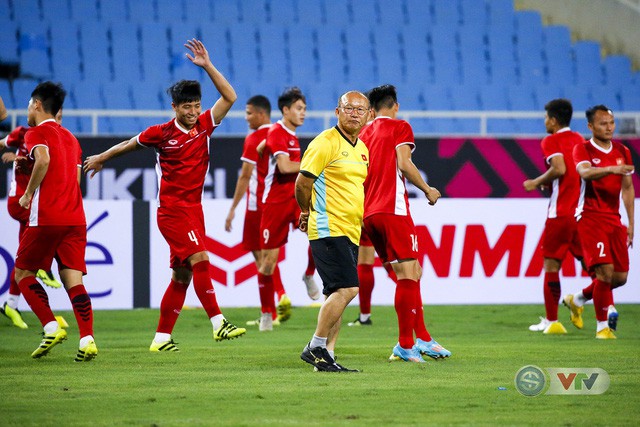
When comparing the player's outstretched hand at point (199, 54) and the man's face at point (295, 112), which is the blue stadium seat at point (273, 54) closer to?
the man's face at point (295, 112)

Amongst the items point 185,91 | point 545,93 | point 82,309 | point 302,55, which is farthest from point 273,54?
point 82,309

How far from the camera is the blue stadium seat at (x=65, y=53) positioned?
1938 centimetres

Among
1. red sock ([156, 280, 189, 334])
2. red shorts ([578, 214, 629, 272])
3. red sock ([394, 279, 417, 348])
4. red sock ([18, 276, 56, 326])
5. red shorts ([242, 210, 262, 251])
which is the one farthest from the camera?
red shorts ([242, 210, 262, 251])

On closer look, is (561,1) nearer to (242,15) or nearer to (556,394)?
(242,15)

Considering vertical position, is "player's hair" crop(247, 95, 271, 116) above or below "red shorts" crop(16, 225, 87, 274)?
above

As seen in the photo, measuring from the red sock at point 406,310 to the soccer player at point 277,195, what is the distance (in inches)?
131

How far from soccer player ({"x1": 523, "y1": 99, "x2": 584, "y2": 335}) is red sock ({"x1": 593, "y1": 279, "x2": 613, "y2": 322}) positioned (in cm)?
58

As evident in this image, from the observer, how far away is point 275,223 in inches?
449

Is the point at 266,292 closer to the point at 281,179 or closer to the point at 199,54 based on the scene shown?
the point at 281,179

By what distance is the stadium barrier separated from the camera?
44.4ft

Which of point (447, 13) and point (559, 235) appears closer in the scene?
point (559, 235)

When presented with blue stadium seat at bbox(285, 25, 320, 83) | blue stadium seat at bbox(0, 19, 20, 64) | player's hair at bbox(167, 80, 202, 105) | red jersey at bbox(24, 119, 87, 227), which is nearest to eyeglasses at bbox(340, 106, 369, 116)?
player's hair at bbox(167, 80, 202, 105)

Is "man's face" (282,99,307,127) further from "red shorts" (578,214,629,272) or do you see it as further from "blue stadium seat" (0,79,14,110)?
"blue stadium seat" (0,79,14,110)

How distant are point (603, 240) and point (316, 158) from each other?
13.5 ft
